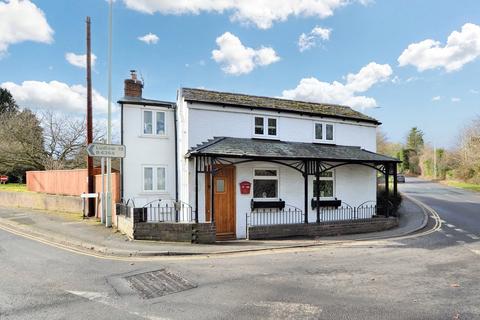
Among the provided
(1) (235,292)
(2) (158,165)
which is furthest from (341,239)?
(2) (158,165)

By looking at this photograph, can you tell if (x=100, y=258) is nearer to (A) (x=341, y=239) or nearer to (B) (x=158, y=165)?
(B) (x=158, y=165)

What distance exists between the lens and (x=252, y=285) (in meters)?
6.55

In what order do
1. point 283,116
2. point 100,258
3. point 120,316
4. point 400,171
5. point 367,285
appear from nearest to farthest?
point 120,316 < point 367,285 < point 100,258 < point 283,116 < point 400,171

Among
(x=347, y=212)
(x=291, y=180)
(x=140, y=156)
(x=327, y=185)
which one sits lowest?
(x=347, y=212)

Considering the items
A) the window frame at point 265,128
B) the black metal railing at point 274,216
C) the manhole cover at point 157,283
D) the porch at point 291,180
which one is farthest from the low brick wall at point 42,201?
the manhole cover at point 157,283

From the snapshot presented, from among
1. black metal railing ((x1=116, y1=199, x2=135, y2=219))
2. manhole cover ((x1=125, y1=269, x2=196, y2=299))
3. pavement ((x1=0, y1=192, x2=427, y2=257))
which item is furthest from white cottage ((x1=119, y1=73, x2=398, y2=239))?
manhole cover ((x1=125, y1=269, x2=196, y2=299))

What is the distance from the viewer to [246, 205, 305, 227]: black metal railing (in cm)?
1298

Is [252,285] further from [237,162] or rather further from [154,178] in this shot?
[154,178]

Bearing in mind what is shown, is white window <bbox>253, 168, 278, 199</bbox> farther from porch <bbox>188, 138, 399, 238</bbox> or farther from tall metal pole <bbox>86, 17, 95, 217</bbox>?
tall metal pole <bbox>86, 17, 95, 217</bbox>

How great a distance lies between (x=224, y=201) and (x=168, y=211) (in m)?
2.51

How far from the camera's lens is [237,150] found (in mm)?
11969

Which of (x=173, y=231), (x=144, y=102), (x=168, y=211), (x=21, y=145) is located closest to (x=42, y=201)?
(x=168, y=211)

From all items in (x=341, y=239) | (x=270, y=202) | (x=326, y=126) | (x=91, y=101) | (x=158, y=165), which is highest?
(x=91, y=101)

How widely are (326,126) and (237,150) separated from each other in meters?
5.87
